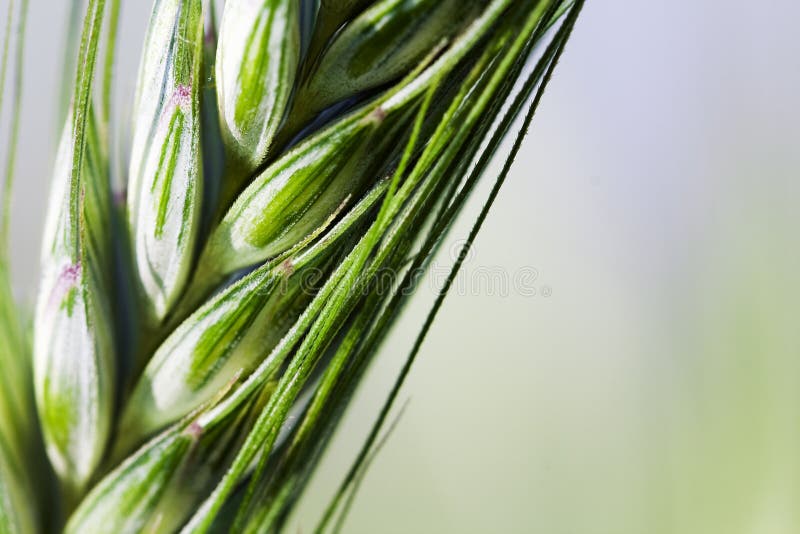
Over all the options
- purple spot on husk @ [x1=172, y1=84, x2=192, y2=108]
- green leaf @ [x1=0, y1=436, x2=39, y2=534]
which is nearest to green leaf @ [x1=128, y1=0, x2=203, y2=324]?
purple spot on husk @ [x1=172, y1=84, x2=192, y2=108]

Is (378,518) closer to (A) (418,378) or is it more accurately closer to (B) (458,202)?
(A) (418,378)

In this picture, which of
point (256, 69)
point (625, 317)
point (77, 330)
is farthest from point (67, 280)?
point (625, 317)

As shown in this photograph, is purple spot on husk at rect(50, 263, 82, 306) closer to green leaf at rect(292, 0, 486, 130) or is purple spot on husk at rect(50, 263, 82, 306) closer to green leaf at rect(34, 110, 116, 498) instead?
green leaf at rect(34, 110, 116, 498)

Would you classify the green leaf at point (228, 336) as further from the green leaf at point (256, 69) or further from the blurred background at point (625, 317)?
the blurred background at point (625, 317)

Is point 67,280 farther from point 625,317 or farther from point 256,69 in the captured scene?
point 625,317

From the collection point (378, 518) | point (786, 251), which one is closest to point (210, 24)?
point (378, 518)

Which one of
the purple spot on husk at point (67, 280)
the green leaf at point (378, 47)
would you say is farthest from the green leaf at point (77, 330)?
the green leaf at point (378, 47)
